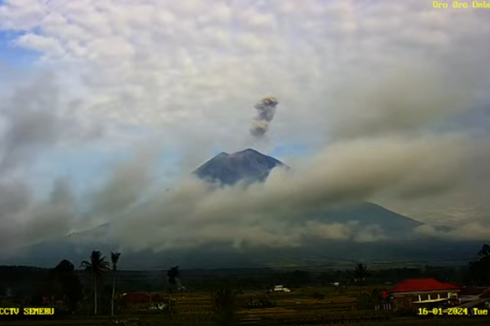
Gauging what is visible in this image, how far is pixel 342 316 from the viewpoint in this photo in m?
49.2

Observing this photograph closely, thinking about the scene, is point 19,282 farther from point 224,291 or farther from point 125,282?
point 125,282

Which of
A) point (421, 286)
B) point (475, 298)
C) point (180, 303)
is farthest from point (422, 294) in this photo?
point (180, 303)

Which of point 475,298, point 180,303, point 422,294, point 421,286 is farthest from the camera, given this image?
point 180,303

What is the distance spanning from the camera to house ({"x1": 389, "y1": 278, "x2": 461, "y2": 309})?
2356 inches

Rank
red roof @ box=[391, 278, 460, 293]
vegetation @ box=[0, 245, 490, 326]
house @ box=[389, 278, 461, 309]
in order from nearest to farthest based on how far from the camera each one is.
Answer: vegetation @ box=[0, 245, 490, 326] < house @ box=[389, 278, 461, 309] < red roof @ box=[391, 278, 460, 293]

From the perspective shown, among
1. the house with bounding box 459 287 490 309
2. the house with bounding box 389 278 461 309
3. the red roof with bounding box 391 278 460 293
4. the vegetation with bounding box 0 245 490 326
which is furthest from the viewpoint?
the red roof with bounding box 391 278 460 293

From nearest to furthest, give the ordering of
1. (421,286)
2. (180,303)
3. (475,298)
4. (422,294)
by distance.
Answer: (475,298) < (422,294) < (421,286) < (180,303)

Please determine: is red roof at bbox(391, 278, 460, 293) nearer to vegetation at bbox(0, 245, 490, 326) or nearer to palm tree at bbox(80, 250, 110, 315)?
vegetation at bbox(0, 245, 490, 326)

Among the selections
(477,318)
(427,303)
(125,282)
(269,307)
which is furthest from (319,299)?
(125,282)

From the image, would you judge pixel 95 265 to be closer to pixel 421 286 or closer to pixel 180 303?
pixel 180 303

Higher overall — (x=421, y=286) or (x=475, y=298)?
(x=421, y=286)

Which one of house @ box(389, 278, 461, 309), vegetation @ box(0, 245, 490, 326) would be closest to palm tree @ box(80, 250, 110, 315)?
vegetation @ box(0, 245, 490, 326)

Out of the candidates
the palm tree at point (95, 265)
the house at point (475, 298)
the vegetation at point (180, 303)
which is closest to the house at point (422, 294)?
the house at point (475, 298)

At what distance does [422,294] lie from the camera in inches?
2443
